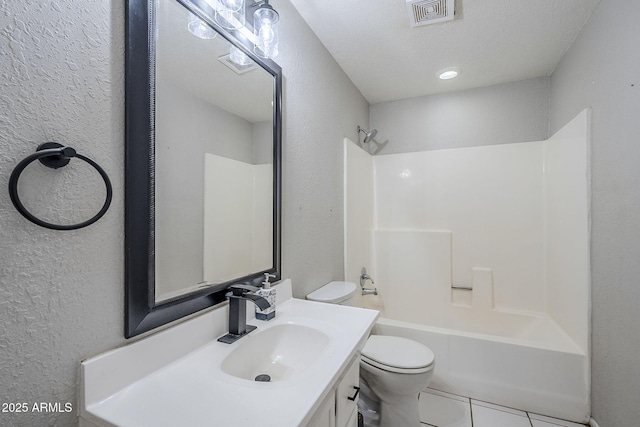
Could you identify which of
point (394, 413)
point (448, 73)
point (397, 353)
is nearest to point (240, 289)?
point (397, 353)

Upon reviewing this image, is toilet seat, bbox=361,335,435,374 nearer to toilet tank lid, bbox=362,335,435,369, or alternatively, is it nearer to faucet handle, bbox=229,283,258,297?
toilet tank lid, bbox=362,335,435,369

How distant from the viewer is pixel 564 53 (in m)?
2.05

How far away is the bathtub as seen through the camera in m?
1.74

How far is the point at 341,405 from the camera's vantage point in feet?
3.22

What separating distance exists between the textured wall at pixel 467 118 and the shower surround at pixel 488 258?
104 mm

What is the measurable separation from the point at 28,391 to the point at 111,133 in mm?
584

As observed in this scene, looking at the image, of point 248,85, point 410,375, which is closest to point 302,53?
point 248,85

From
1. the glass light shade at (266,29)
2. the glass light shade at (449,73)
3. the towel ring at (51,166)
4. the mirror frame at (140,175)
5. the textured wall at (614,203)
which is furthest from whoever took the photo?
the glass light shade at (449,73)

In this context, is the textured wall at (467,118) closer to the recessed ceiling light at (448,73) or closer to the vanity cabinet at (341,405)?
the recessed ceiling light at (448,73)

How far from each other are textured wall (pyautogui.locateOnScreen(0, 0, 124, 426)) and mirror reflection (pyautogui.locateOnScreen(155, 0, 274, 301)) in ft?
0.41

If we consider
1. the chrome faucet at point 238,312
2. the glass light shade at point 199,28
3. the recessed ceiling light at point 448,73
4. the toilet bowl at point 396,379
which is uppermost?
the recessed ceiling light at point 448,73

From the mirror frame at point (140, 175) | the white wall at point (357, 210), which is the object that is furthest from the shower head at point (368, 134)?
the mirror frame at point (140, 175)

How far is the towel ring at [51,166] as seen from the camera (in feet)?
1.85

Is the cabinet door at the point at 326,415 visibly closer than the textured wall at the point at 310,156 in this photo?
Yes
